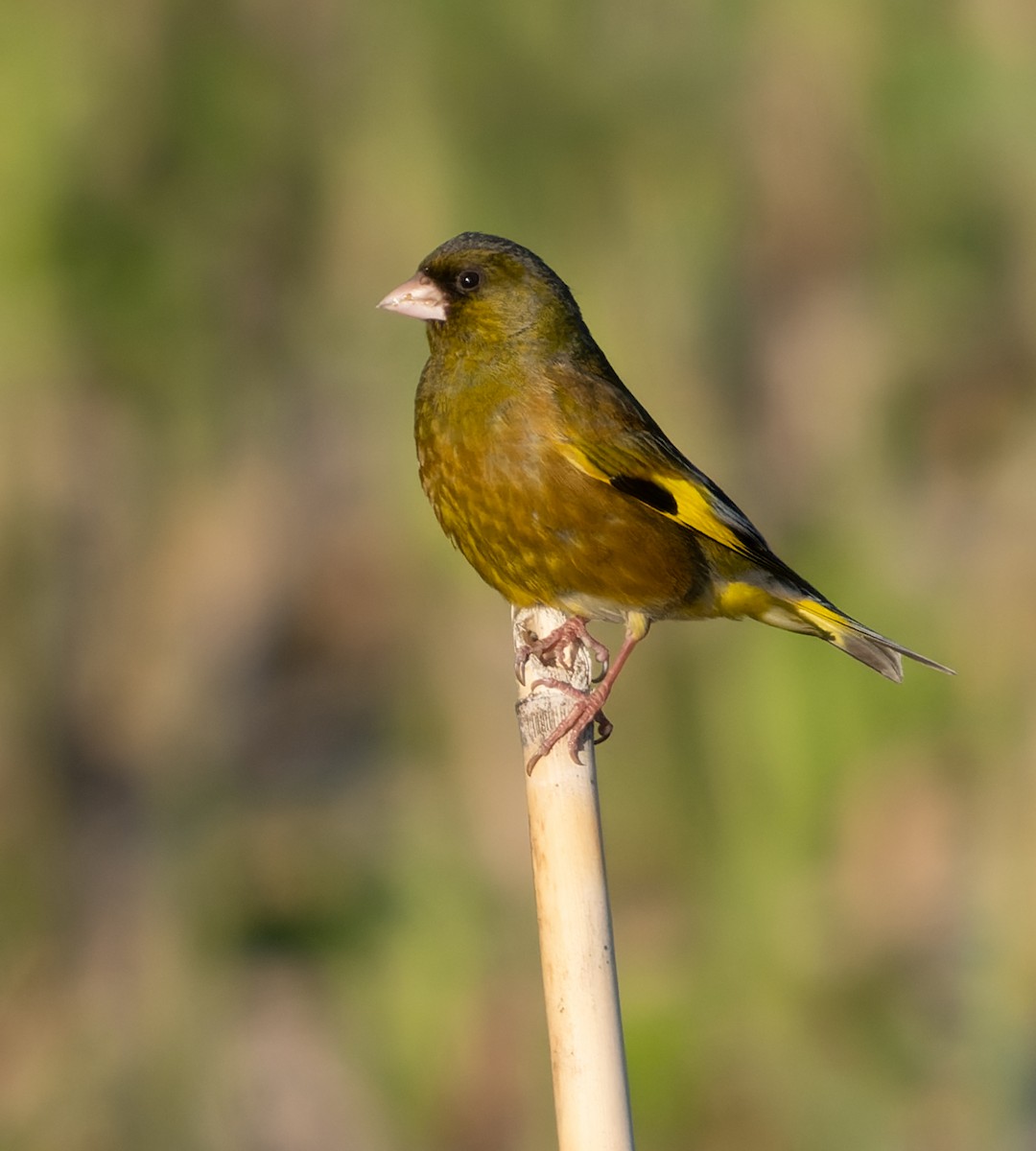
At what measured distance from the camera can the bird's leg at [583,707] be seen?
289 cm

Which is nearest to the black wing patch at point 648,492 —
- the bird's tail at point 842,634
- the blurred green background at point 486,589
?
the bird's tail at point 842,634

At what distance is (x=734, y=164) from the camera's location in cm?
573

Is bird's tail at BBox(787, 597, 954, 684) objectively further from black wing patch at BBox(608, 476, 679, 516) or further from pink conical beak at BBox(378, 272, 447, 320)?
pink conical beak at BBox(378, 272, 447, 320)

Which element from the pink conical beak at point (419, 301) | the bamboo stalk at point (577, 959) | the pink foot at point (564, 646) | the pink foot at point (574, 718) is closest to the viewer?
the bamboo stalk at point (577, 959)

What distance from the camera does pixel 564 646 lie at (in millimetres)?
3828

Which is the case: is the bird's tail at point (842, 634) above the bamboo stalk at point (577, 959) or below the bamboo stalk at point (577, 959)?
above

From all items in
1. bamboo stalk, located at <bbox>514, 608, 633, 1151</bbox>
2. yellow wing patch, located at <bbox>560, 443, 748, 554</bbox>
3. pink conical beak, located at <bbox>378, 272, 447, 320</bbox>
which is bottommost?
bamboo stalk, located at <bbox>514, 608, 633, 1151</bbox>

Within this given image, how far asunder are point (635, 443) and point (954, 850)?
214 cm

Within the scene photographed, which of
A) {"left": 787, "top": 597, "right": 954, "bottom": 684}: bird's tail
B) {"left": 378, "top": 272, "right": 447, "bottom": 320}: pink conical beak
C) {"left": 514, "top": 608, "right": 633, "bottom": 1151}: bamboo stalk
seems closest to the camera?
{"left": 514, "top": 608, "right": 633, "bottom": 1151}: bamboo stalk

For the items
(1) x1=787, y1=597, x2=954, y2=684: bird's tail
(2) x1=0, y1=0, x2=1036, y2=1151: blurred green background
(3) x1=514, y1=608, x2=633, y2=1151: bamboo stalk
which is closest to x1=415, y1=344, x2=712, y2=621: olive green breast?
(1) x1=787, y1=597, x2=954, y2=684: bird's tail

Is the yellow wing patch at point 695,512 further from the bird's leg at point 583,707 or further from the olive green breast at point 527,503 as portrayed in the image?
the bird's leg at point 583,707

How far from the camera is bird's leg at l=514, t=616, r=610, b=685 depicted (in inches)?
145

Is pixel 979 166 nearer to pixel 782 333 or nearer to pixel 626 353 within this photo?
pixel 782 333

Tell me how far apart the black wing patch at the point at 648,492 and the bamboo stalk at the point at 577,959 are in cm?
113
